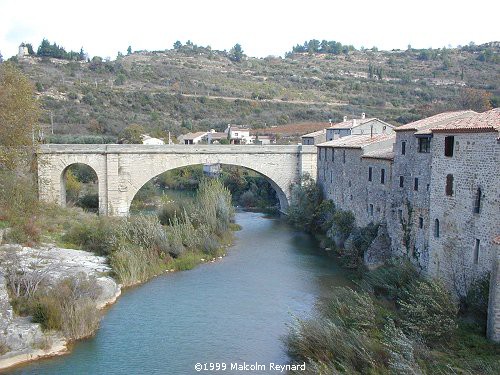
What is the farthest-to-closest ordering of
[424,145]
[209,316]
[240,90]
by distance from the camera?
[240,90], [424,145], [209,316]

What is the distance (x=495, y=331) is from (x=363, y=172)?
12.8 meters

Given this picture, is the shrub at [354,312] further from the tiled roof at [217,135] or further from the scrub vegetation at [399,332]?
the tiled roof at [217,135]

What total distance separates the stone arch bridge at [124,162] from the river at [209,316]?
29.8ft

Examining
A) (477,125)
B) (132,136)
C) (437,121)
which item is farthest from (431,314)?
(132,136)

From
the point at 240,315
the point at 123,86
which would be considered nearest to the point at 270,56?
the point at 123,86

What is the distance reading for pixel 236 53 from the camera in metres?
114

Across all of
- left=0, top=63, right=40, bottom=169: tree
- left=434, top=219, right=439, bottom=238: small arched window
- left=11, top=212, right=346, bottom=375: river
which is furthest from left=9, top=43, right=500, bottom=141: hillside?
left=434, top=219, right=439, bottom=238: small arched window

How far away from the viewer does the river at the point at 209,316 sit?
45.9ft

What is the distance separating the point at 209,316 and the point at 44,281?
4840 mm

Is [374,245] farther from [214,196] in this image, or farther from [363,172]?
[214,196]

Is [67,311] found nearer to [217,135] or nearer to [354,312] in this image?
[354,312]

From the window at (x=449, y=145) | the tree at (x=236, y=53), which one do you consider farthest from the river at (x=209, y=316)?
the tree at (x=236, y=53)

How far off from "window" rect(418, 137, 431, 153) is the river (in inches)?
212

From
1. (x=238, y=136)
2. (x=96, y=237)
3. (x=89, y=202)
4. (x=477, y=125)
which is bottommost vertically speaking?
(x=96, y=237)
